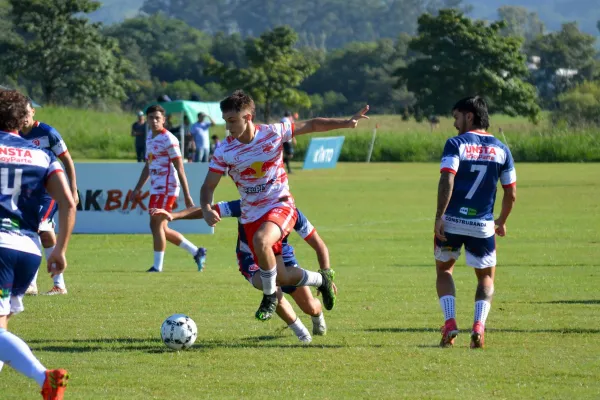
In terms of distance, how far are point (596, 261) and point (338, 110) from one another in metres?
119

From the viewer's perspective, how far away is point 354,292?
39.4ft

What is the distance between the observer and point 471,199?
8.45 metres

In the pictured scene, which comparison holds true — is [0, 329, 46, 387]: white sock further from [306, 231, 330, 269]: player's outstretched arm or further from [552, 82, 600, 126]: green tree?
[552, 82, 600, 126]: green tree

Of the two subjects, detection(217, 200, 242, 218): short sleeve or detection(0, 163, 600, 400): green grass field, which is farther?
detection(217, 200, 242, 218): short sleeve

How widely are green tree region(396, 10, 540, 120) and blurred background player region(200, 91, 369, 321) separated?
2524 inches

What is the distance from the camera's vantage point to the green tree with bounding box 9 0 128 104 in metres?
76.1

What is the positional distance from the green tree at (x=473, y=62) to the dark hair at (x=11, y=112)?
66.6 m

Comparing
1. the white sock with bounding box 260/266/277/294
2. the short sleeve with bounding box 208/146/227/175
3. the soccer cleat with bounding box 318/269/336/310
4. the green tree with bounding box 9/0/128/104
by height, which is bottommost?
the green tree with bounding box 9/0/128/104

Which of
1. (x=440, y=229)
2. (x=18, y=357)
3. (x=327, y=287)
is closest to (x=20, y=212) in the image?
(x=18, y=357)

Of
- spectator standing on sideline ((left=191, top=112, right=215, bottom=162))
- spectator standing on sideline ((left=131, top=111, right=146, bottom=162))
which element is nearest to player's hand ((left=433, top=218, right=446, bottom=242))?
spectator standing on sideline ((left=191, top=112, right=215, bottom=162))

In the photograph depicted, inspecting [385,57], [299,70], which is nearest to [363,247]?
[299,70]

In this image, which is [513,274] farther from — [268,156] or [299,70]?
[299,70]

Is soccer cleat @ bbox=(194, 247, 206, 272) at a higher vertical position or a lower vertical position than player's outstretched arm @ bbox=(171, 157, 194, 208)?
lower

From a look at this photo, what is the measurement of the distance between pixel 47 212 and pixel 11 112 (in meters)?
4.61
